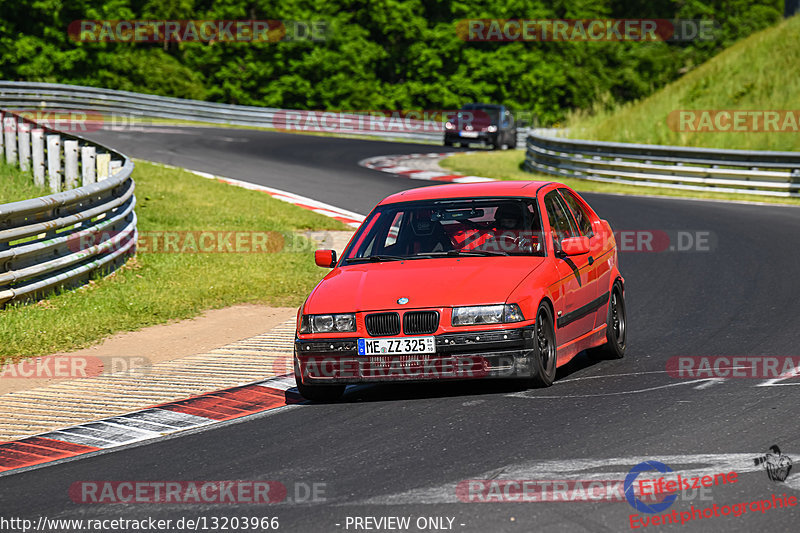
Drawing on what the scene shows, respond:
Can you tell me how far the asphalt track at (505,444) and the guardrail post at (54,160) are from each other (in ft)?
34.1

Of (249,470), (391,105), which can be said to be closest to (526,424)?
(249,470)

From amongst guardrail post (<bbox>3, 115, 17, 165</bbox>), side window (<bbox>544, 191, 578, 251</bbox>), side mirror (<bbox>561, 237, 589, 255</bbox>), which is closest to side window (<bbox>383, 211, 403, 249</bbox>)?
side window (<bbox>544, 191, 578, 251</bbox>)

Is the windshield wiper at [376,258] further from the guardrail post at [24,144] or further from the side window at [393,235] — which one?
the guardrail post at [24,144]

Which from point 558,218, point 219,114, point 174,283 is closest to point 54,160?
point 174,283

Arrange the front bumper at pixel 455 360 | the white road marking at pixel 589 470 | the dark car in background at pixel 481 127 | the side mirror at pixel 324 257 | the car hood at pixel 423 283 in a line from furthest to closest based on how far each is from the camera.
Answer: the dark car in background at pixel 481 127 → the side mirror at pixel 324 257 → the car hood at pixel 423 283 → the front bumper at pixel 455 360 → the white road marking at pixel 589 470

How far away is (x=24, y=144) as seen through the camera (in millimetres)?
19203

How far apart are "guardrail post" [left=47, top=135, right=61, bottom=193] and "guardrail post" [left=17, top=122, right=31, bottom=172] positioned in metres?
0.98

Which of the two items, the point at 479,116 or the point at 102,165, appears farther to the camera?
the point at 479,116

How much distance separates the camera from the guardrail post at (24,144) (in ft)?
62.6

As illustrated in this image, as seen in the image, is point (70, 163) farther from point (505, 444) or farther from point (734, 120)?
point (734, 120)

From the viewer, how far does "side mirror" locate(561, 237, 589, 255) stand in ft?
27.7

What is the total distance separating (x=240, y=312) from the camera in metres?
12.5

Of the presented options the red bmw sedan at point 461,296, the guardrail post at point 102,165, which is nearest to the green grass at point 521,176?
the guardrail post at point 102,165

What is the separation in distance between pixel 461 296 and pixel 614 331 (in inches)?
87.2
